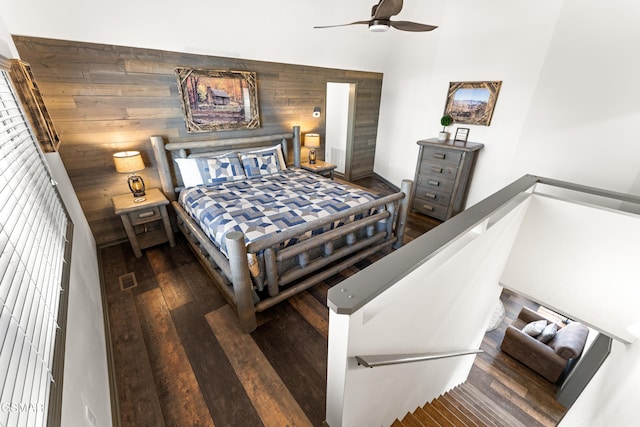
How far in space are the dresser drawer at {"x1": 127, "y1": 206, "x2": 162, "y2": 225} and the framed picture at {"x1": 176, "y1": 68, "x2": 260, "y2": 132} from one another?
3.50 feet

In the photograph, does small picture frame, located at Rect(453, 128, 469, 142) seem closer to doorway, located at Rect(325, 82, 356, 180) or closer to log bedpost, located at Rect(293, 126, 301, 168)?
doorway, located at Rect(325, 82, 356, 180)

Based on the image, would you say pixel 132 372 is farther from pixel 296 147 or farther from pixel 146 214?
pixel 296 147

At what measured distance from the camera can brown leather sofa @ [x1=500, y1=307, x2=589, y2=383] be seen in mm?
2848

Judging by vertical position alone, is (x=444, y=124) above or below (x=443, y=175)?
above

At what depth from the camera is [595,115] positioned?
269 centimetres

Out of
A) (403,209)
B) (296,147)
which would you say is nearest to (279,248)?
(403,209)

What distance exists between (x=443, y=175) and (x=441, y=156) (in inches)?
10.7

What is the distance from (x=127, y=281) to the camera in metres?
2.53

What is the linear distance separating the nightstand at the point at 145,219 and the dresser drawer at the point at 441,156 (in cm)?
350

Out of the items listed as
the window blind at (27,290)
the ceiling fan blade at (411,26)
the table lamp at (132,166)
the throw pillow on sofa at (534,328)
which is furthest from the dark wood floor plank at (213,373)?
the throw pillow on sofa at (534,328)

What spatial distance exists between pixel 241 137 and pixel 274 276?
2333mm

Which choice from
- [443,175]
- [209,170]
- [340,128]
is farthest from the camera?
[340,128]

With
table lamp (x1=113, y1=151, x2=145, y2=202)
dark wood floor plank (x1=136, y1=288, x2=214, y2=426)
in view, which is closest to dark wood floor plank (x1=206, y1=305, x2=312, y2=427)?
dark wood floor plank (x1=136, y1=288, x2=214, y2=426)

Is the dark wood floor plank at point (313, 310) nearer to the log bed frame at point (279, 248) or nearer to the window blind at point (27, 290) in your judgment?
the log bed frame at point (279, 248)
